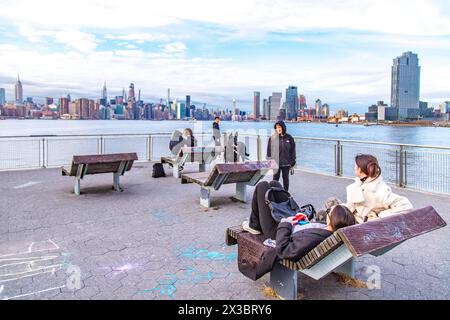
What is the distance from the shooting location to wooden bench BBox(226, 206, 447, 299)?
282 centimetres

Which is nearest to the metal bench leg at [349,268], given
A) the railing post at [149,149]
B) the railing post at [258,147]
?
the railing post at [258,147]

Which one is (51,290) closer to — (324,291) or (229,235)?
(229,235)

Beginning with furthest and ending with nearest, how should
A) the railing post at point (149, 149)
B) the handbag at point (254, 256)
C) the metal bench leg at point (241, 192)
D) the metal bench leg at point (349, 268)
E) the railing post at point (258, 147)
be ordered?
1. the railing post at point (149, 149)
2. the railing post at point (258, 147)
3. the metal bench leg at point (241, 192)
4. the metal bench leg at point (349, 268)
5. the handbag at point (254, 256)

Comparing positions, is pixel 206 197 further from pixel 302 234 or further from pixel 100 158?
pixel 302 234

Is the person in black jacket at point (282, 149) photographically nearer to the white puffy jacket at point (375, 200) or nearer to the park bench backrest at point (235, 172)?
the park bench backrest at point (235, 172)

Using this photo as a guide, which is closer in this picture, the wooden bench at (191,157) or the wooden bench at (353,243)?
the wooden bench at (353,243)

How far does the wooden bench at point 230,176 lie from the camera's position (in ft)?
23.6

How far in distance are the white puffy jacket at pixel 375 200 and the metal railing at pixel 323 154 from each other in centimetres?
627

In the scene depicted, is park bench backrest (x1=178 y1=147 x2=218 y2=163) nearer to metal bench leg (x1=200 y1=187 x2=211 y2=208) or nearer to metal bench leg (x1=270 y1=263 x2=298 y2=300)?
metal bench leg (x1=200 y1=187 x2=211 y2=208)

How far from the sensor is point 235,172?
733cm

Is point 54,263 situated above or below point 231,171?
below
